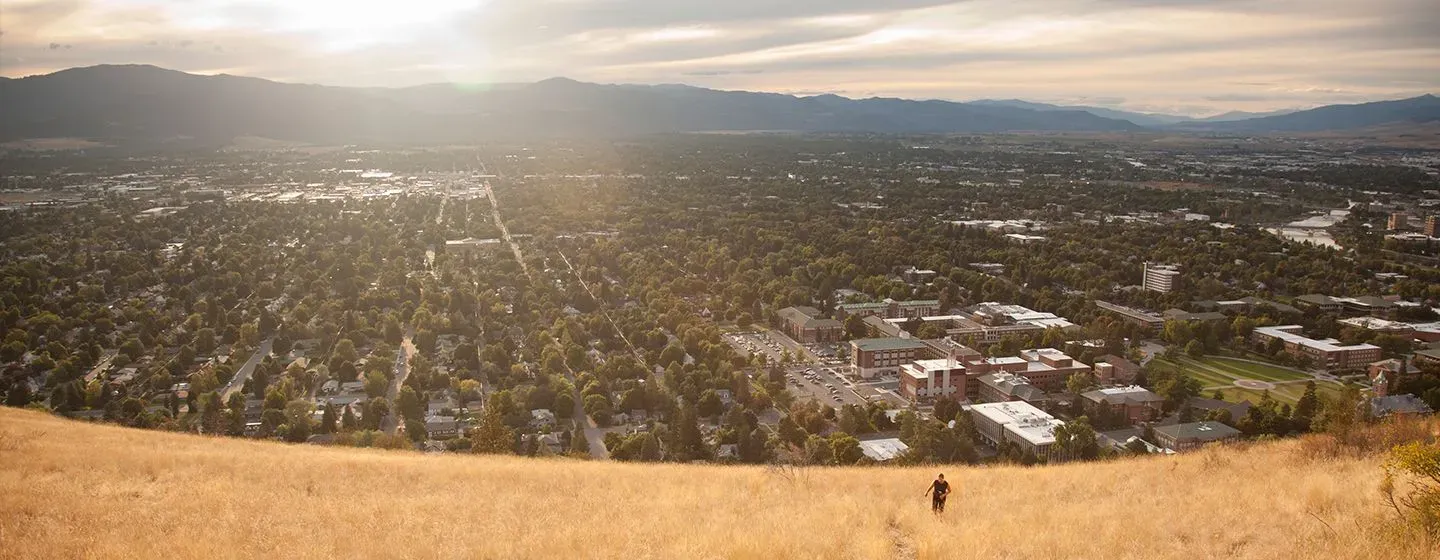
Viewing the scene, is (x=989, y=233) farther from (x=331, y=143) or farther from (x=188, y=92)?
(x=188, y=92)

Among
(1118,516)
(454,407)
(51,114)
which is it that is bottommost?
(454,407)

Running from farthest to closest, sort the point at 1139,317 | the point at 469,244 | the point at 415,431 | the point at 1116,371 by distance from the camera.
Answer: the point at 469,244 < the point at 1139,317 < the point at 1116,371 < the point at 415,431

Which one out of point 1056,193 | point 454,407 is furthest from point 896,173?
point 454,407

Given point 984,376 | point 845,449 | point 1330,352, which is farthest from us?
point 1330,352

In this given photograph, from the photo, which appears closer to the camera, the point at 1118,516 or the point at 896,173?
the point at 1118,516

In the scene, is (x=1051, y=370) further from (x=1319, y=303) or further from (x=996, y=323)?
(x=1319, y=303)

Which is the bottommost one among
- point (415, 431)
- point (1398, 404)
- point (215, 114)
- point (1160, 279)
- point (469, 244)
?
point (415, 431)

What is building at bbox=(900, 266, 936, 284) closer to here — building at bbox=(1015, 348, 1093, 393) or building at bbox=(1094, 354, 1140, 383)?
building at bbox=(1015, 348, 1093, 393)

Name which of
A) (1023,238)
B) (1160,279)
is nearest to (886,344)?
(1160,279)
